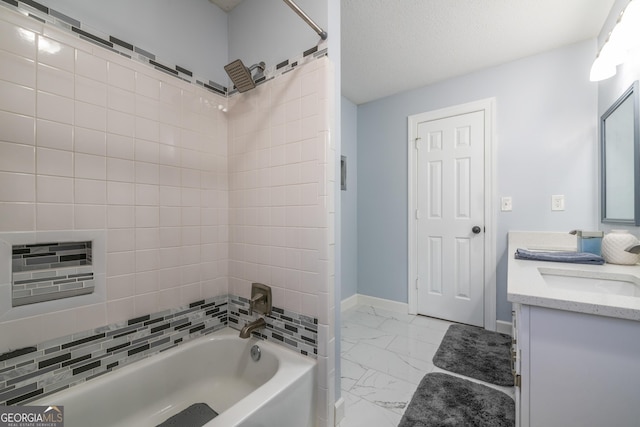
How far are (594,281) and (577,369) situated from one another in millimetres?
668

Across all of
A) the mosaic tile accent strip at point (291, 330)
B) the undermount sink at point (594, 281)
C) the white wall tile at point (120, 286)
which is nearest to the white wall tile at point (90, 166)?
the white wall tile at point (120, 286)

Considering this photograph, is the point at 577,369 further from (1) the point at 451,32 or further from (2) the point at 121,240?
(1) the point at 451,32

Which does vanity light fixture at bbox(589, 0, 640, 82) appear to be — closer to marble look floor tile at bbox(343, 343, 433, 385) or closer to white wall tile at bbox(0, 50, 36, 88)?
marble look floor tile at bbox(343, 343, 433, 385)

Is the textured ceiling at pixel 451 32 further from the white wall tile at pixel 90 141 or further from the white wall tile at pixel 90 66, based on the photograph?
the white wall tile at pixel 90 141

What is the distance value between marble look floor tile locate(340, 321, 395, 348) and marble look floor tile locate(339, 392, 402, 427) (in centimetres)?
65

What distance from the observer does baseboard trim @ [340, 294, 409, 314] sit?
270 centimetres

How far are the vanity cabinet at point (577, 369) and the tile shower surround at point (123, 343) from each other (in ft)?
2.75

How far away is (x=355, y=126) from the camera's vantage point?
2.97m

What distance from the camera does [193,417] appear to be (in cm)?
119

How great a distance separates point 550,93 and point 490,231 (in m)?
1.19

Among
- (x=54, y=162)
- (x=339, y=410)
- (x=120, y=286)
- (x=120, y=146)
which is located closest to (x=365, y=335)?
(x=339, y=410)

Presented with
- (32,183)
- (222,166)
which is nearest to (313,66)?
(222,166)
